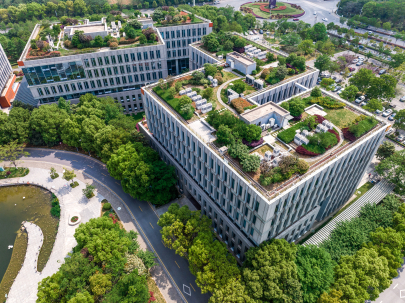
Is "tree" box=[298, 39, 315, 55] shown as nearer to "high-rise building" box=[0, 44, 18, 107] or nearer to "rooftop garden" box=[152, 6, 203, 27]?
"rooftop garden" box=[152, 6, 203, 27]

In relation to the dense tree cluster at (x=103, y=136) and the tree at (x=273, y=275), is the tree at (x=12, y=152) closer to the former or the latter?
the dense tree cluster at (x=103, y=136)

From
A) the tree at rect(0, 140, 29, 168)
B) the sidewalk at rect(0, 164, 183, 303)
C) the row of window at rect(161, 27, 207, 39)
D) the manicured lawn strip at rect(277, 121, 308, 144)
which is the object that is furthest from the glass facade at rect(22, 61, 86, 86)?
the manicured lawn strip at rect(277, 121, 308, 144)

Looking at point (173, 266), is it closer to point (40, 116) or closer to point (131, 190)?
point (131, 190)

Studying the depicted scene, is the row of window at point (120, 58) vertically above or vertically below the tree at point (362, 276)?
above

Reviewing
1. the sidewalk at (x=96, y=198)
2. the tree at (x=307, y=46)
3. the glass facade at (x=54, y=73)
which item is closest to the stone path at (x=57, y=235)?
the sidewalk at (x=96, y=198)

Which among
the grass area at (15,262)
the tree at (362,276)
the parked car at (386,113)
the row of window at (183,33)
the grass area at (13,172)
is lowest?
the grass area at (15,262)

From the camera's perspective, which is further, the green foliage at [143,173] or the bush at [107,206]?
the bush at [107,206]

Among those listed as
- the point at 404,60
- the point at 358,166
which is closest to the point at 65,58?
the point at 358,166
